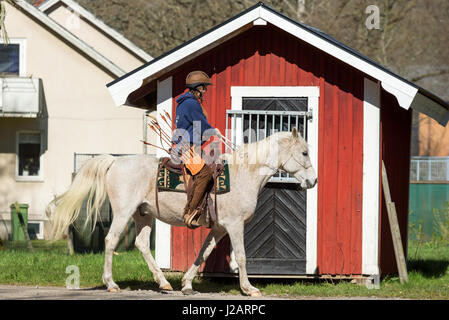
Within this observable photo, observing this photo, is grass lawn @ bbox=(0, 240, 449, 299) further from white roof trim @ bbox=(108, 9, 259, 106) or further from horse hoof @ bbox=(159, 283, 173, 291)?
white roof trim @ bbox=(108, 9, 259, 106)

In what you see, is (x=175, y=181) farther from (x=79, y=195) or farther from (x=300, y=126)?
(x=300, y=126)

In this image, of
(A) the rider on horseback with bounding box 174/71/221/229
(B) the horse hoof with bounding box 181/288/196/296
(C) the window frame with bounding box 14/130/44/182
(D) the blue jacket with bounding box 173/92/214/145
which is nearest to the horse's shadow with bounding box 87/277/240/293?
(B) the horse hoof with bounding box 181/288/196/296

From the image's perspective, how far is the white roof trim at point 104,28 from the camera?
28.9m

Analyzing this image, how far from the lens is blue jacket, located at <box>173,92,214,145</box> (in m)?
10.9

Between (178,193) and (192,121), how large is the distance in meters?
1.02

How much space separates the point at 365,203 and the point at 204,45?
133 inches

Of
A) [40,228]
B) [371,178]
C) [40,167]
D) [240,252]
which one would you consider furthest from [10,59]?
[240,252]

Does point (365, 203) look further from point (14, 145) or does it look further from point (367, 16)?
point (367, 16)

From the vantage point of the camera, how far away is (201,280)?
13.0 metres

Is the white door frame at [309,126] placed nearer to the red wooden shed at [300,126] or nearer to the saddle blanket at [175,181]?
the red wooden shed at [300,126]

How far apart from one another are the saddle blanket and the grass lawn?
5.15 feet

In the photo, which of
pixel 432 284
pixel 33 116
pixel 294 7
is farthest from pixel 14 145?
pixel 432 284

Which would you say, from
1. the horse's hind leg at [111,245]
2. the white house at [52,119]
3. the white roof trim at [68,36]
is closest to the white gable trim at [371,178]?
the horse's hind leg at [111,245]
